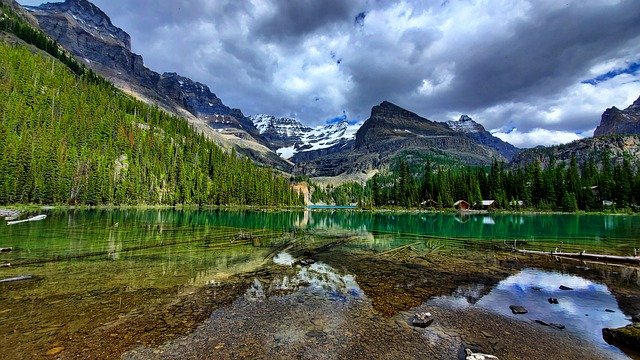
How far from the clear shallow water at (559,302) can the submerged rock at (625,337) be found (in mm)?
353

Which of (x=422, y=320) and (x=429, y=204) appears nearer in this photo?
(x=422, y=320)

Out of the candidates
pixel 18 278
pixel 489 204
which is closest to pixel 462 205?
pixel 489 204

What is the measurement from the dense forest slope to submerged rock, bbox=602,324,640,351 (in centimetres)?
12725

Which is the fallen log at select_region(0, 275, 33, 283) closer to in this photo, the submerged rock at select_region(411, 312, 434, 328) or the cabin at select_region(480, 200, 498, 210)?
the submerged rock at select_region(411, 312, 434, 328)

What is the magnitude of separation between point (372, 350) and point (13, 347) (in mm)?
A: 14121

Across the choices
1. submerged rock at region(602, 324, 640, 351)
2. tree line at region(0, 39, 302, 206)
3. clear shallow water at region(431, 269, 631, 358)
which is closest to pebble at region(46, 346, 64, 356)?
clear shallow water at region(431, 269, 631, 358)

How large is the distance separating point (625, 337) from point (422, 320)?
28.0ft

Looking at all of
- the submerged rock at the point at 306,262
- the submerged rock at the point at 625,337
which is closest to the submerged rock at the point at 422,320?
the submerged rock at the point at 625,337

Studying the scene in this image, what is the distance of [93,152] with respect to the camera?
129000 mm

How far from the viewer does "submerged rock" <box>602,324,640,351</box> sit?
13359 mm

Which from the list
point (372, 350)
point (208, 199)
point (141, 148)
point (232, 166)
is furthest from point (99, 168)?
point (372, 350)

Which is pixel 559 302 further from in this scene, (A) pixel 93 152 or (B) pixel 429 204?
(A) pixel 93 152

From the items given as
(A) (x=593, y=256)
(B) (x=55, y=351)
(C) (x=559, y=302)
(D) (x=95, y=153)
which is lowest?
(C) (x=559, y=302)

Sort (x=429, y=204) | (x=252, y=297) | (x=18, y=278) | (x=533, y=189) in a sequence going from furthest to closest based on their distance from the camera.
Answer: (x=429, y=204) → (x=533, y=189) → (x=18, y=278) → (x=252, y=297)
